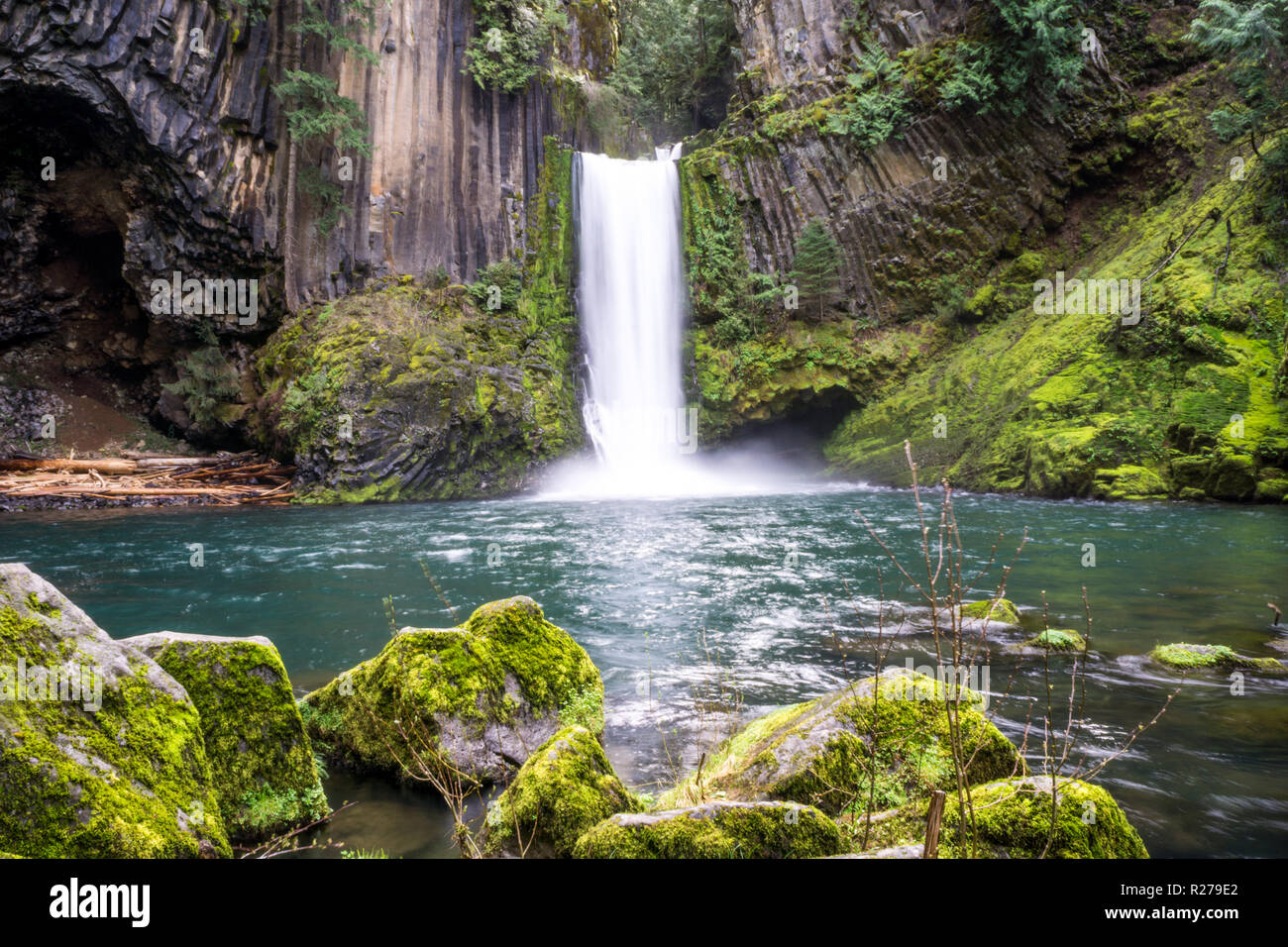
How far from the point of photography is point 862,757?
11.6 feet

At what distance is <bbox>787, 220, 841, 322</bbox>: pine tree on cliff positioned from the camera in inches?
918

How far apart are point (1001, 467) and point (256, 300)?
→ 71.8 feet

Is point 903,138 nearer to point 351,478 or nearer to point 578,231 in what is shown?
point 578,231

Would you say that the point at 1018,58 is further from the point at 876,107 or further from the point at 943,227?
the point at 943,227

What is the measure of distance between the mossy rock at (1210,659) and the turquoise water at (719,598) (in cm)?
24

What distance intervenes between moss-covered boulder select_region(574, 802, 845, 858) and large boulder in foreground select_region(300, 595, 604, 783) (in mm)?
1423

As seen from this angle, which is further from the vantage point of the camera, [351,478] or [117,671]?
[351,478]

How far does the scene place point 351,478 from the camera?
18.2 metres

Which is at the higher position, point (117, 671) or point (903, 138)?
point (903, 138)

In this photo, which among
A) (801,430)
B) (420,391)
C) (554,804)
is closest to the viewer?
(554,804)

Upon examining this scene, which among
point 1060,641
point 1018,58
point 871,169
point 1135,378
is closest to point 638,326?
point 871,169

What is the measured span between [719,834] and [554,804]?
2.89ft

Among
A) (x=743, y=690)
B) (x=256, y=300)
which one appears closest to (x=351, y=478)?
(x=256, y=300)
